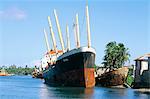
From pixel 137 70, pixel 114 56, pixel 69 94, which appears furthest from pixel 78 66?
pixel 114 56

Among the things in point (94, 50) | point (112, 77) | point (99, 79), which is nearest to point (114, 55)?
point (99, 79)

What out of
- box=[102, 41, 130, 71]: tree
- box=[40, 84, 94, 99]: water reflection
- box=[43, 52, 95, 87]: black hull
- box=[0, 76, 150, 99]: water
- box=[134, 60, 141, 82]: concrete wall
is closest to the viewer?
box=[0, 76, 150, 99]: water

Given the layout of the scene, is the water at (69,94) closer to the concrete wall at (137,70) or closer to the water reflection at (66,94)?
the water reflection at (66,94)

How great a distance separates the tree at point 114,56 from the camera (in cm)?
12850

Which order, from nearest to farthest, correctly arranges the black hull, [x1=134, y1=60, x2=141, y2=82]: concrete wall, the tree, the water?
1. the water
2. the black hull
3. [x1=134, y1=60, x2=141, y2=82]: concrete wall
4. the tree

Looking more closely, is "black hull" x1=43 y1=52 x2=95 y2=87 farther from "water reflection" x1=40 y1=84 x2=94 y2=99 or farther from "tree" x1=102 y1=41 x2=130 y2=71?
"tree" x1=102 y1=41 x2=130 y2=71

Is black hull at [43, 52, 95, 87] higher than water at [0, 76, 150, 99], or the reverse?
black hull at [43, 52, 95, 87]

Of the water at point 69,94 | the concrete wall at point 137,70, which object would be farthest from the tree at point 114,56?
the water at point 69,94

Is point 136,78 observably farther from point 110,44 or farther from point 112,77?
point 110,44

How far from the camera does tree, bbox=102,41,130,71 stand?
12850 cm

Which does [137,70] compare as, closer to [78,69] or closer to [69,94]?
[78,69]

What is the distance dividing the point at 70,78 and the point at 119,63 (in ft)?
147

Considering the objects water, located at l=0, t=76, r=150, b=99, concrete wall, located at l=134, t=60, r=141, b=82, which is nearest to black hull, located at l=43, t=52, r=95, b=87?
water, located at l=0, t=76, r=150, b=99

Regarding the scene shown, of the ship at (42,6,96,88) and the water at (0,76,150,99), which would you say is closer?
the water at (0,76,150,99)
